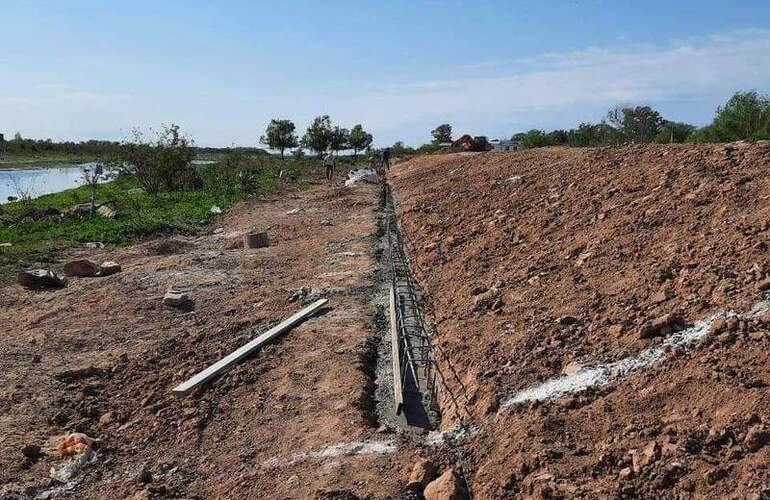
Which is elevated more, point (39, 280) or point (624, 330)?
point (624, 330)

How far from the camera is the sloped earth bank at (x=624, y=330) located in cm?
329

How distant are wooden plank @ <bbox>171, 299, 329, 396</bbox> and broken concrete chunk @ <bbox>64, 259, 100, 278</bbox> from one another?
14.9ft

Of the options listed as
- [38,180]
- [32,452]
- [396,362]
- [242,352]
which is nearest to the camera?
[32,452]

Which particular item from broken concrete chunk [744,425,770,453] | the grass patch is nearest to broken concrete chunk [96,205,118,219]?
the grass patch

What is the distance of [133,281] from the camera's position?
8992 mm

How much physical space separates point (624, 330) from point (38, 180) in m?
38.3

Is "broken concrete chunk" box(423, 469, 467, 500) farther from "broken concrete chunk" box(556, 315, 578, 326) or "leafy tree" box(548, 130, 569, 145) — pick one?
"leafy tree" box(548, 130, 569, 145)

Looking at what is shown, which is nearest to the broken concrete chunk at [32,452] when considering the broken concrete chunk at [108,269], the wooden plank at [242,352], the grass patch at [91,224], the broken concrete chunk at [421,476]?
the wooden plank at [242,352]

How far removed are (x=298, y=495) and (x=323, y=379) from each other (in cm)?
174

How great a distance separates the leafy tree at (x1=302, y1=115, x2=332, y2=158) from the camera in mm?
50406

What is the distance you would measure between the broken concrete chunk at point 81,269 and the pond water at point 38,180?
13523 mm

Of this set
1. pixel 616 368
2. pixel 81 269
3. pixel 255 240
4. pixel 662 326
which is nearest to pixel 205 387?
pixel 616 368

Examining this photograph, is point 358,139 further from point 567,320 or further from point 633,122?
point 567,320

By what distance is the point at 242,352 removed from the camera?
19.8 feet
